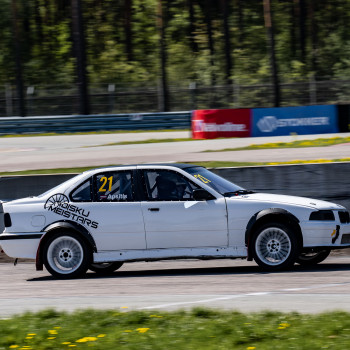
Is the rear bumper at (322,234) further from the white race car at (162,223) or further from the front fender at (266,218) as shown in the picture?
the front fender at (266,218)

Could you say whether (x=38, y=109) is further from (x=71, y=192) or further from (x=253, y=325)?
(x=253, y=325)

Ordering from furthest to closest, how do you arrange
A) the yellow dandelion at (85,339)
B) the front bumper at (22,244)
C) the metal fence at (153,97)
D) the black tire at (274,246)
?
the metal fence at (153,97) < the front bumper at (22,244) < the black tire at (274,246) < the yellow dandelion at (85,339)

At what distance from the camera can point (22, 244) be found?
1041 centimetres

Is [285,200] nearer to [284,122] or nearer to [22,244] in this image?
[22,244]

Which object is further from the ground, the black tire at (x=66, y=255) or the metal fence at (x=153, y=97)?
the metal fence at (x=153, y=97)

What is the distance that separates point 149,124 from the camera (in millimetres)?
34062

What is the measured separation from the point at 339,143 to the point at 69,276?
14405 mm

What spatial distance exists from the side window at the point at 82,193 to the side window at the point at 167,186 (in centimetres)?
80

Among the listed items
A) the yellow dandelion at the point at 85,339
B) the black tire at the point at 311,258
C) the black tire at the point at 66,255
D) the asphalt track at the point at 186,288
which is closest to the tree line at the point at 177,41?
the asphalt track at the point at 186,288

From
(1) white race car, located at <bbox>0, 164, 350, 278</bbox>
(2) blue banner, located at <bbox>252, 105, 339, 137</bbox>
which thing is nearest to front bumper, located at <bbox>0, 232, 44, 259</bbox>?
(1) white race car, located at <bbox>0, 164, 350, 278</bbox>

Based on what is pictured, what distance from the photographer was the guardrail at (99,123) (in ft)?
112

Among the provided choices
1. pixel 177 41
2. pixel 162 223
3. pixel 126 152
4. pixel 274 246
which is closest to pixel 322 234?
pixel 274 246

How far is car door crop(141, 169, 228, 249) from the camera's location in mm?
9906

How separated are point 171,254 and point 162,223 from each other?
1.37 ft
